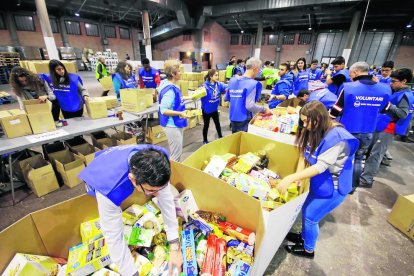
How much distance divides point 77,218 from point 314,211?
164cm

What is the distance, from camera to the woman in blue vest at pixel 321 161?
1254mm

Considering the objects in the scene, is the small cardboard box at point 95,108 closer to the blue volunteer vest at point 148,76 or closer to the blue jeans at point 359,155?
the blue volunteer vest at point 148,76

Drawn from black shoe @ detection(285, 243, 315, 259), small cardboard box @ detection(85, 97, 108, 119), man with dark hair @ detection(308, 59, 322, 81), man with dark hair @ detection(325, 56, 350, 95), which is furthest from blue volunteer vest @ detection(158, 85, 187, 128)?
man with dark hair @ detection(308, 59, 322, 81)

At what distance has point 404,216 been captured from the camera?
198 centimetres

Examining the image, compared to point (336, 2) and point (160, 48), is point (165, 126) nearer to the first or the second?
point (336, 2)

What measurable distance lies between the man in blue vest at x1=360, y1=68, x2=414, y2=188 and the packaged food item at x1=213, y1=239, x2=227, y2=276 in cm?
259

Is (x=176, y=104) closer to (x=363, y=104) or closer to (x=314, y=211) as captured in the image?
(x=314, y=211)

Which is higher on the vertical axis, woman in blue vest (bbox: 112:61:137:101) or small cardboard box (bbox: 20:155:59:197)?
woman in blue vest (bbox: 112:61:137:101)

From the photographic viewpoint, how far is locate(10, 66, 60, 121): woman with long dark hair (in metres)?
2.41

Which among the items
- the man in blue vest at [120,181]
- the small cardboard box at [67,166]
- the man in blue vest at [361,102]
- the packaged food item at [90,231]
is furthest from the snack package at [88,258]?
the man in blue vest at [361,102]

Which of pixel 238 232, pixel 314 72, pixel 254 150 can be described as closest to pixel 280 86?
pixel 254 150

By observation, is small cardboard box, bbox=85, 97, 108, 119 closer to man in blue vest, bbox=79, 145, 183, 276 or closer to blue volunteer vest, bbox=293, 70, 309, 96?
man in blue vest, bbox=79, 145, 183, 276

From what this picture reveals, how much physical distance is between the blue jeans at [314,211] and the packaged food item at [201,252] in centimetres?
87

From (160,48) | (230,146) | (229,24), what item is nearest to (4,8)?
(160,48)
